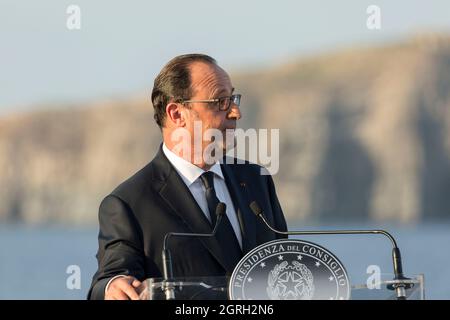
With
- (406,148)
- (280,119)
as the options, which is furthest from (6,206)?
(406,148)

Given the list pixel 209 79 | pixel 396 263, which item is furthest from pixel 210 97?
pixel 396 263

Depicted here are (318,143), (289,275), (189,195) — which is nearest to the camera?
(289,275)

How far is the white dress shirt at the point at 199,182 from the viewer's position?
16.7 ft

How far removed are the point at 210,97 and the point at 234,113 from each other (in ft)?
0.31

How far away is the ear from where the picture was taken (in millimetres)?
5082

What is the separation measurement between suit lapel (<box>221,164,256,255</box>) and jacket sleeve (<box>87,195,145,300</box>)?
1.04ft

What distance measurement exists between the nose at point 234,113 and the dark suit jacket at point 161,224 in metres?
0.24

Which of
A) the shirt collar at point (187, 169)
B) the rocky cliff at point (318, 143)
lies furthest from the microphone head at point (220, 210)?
the rocky cliff at point (318, 143)

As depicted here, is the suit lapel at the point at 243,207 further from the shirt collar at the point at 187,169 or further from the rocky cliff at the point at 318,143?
the rocky cliff at the point at 318,143

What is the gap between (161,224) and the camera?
195 inches

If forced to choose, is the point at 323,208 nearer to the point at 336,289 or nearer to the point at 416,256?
the point at 416,256

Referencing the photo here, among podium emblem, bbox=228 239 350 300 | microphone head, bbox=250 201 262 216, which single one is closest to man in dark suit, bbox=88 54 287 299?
microphone head, bbox=250 201 262 216

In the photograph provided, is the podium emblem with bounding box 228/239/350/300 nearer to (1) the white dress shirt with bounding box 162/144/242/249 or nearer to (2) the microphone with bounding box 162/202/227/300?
(2) the microphone with bounding box 162/202/227/300

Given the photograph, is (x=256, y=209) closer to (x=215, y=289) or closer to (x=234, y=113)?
(x=234, y=113)
